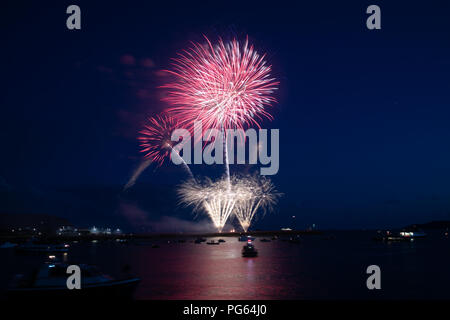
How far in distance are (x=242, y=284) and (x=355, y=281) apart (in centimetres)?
1496

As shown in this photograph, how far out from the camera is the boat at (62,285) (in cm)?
2525

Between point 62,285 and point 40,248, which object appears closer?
point 62,285

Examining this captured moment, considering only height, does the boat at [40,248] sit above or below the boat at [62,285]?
below

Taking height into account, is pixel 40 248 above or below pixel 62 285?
below

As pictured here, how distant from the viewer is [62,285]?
87.7 feet

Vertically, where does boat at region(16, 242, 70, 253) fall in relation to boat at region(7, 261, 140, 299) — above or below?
below

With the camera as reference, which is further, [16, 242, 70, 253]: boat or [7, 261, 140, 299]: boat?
[16, 242, 70, 253]: boat

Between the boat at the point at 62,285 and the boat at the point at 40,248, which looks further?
the boat at the point at 40,248

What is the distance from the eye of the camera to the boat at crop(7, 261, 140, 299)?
82.8 ft
